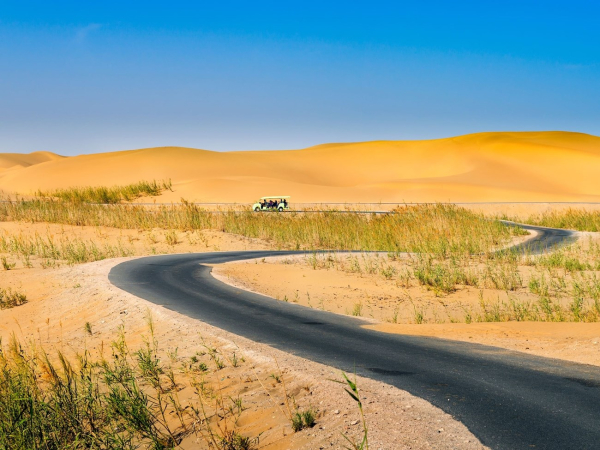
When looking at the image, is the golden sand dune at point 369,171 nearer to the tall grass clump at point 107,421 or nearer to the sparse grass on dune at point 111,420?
the sparse grass on dune at point 111,420

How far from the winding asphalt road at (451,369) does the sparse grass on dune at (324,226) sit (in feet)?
43.6

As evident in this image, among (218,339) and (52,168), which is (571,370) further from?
(52,168)

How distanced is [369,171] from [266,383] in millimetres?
130120

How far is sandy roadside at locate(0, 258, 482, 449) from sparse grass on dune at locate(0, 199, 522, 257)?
1486 centimetres

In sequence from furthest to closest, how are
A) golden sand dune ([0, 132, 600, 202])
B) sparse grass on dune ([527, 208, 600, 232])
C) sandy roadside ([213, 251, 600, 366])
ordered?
golden sand dune ([0, 132, 600, 202]) < sparse grass on dune ([527, 208, 600, 232]) < sandy roadside ([213, 251, 600, 366])

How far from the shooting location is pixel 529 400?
6910 millimetres

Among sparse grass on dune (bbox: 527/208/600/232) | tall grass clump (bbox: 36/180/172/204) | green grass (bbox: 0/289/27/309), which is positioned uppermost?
tall grass clump (bbox: 36/180/172/204)

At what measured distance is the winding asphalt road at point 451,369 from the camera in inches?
238

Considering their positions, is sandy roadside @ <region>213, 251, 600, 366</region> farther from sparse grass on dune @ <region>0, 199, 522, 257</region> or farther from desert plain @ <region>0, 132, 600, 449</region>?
sparse grass on dune @ <region>0, 199, 522, 257</region>

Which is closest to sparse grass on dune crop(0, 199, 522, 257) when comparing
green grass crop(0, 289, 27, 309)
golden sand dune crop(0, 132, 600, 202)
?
green grass crop(0, 289, 27, 309)

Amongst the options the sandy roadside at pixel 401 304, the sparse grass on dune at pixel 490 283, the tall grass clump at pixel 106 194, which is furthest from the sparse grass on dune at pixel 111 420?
the tall grass clump at pixel 106 194

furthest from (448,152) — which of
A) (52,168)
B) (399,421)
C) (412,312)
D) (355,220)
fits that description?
(399,421)

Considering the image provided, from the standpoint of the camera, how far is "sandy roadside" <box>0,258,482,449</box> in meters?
5.86

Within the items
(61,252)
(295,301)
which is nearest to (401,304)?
(295,301)
